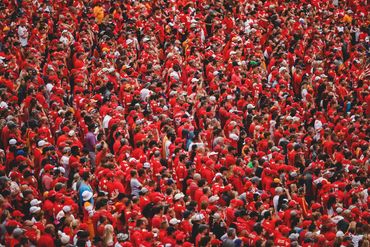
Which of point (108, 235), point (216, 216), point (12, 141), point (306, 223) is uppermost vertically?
point (12, 141)

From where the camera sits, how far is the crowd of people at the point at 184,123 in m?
13.3

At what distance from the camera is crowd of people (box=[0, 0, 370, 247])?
43.5 feet

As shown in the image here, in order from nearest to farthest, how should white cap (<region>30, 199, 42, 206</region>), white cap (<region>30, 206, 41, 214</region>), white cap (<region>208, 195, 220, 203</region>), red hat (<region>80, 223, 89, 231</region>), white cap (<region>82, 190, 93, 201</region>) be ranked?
red hat (<region>80, 223, 89, 231</region>) < white cap (<region>30, 206, 41, 214</region>) < white cap (<region>30, 199, 42, 206</region>) < white cap (<region>82, 190, 93, 201</region>) < white cap (<region>208, 195, 220, 203</region>)

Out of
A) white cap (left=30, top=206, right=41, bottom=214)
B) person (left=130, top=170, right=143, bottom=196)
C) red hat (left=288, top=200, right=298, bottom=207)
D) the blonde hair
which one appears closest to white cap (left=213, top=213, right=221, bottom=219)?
red hat (left=288, top=200, right=298, bottom=207)

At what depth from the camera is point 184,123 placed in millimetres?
17078

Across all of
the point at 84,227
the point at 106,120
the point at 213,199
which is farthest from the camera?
the point at 106,120

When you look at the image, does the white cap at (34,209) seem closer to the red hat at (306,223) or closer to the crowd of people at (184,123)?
the crowd of people at (184,123)

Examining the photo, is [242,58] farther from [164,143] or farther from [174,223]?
[174,223]

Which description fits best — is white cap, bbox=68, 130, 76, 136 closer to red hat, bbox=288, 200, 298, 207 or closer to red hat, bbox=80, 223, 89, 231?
red hat, bbox=80, 223, 89, 231

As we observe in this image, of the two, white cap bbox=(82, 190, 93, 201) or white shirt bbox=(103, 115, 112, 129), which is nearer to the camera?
white cap bbox=(82, 190, 93, 201)

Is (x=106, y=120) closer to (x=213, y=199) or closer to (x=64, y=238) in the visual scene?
(x=213, y=199)

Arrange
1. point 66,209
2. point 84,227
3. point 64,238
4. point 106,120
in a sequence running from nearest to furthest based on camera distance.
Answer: point 64,238
point 84,227
point 66,209
point 106,120

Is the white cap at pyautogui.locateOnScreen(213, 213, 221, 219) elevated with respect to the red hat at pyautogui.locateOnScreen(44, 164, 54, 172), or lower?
lower

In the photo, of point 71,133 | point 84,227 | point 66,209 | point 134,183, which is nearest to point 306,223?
point 134,183
